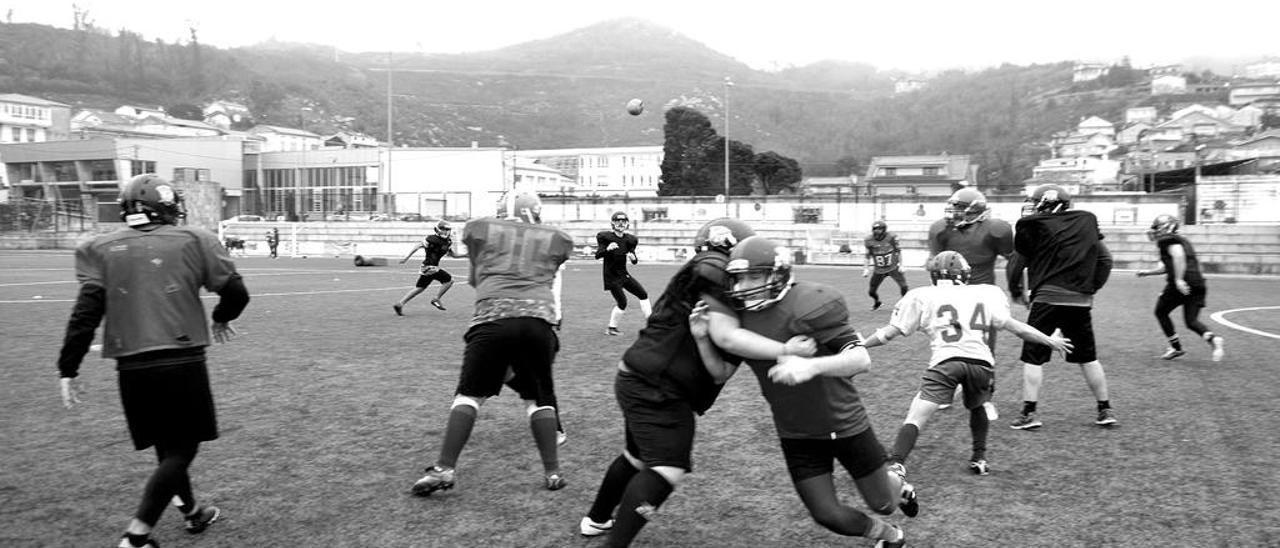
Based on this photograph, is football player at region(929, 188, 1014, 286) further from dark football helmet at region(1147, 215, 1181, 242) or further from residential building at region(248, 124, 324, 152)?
residential building at region(248, 124, 324, 152)

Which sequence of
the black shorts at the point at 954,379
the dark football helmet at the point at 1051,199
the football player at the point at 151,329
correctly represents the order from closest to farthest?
the football player at the point at 151,329 → the black shorts at the point at 954,379 → the dark football helmet at the point at 1051,199

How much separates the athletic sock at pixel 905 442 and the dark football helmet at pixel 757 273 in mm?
2164

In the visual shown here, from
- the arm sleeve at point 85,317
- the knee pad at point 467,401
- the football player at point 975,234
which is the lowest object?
the knee pad at point 467,401

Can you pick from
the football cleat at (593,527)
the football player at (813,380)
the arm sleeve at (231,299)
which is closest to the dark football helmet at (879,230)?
the football cleat at (593,527)

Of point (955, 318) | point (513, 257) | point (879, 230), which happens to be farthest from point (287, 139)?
point (955, 318)

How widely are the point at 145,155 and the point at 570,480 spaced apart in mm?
96604

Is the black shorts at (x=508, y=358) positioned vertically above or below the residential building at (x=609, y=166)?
below

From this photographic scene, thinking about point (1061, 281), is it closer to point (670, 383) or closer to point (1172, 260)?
point (1172, 260)

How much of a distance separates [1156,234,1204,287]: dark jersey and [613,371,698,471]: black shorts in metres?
9.07

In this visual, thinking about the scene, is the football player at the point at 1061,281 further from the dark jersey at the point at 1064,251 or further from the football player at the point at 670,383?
the football player at the point at 670,383

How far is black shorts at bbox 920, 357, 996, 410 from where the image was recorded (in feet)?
19.3

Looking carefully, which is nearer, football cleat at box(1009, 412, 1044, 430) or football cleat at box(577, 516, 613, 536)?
football cleat at box(577, 516, 613, 536)

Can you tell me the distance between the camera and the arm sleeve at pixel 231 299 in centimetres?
500

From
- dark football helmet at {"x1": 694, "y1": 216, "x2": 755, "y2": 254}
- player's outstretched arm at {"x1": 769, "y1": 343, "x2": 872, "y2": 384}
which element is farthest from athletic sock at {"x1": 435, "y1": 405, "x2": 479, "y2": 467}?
player's outstretched arm at {"x1": 769, "y1": 343, "x2": 872, "y2": 384}
